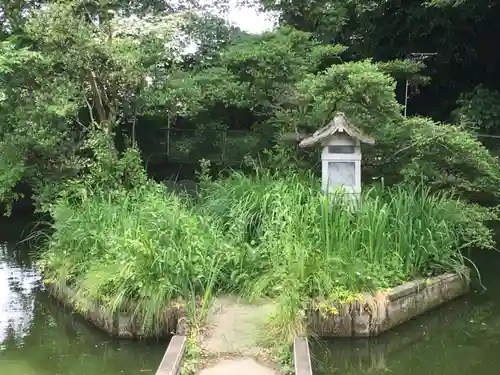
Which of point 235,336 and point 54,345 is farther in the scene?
point 54,345

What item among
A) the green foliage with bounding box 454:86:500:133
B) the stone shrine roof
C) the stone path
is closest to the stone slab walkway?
the stone path

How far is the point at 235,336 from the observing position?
203 inches

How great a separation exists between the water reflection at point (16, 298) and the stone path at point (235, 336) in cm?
206

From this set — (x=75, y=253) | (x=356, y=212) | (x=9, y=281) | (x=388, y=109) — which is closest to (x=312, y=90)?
(x=388, y=109)

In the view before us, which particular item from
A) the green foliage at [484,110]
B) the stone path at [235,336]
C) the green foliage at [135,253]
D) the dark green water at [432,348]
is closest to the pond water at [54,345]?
the green foliage at [135,253]

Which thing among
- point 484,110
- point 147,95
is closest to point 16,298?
point 147,95

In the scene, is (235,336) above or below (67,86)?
below

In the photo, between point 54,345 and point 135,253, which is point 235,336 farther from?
point 54,345

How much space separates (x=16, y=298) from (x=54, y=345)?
1.64m

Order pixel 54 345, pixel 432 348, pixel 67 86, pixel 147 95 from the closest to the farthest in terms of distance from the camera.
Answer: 1. pixel 432 348
2. pixel 54 345
3. pixel 67 86
4. pixel 147 95

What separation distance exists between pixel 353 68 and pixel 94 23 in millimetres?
3843

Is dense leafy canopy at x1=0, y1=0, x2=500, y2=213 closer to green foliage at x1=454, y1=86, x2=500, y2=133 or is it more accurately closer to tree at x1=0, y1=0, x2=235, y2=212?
tree at x1=0, y1=0, x2=235, y2=212

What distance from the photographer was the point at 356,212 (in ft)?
21.8

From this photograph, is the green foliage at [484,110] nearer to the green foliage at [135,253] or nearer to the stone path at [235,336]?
the green foliage at [135,253]
